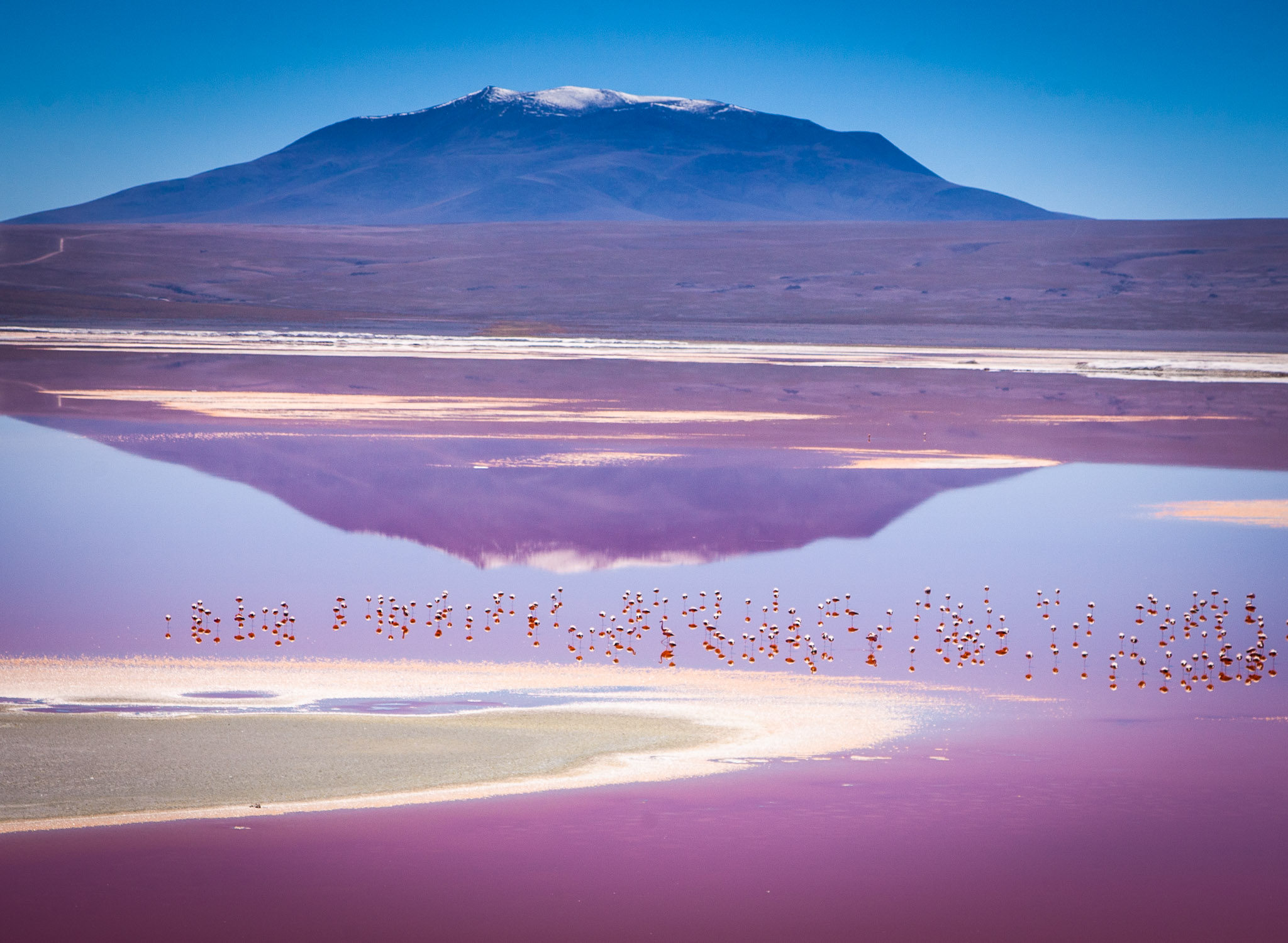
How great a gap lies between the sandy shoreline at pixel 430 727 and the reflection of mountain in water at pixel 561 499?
342 cm

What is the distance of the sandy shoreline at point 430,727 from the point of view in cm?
632

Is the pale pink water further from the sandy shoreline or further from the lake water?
the sandy shoreline

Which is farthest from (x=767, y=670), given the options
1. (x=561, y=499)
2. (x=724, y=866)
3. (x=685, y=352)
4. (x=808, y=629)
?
(x=685, y=352)

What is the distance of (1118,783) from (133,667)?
5424mm

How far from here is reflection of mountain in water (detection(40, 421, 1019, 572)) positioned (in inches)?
504

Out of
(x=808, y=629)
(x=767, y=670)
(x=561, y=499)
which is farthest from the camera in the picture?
(x=561, y=499)

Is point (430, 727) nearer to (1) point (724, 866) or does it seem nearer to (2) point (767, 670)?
(1) point (724, 866)

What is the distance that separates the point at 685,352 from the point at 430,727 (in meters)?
33.9

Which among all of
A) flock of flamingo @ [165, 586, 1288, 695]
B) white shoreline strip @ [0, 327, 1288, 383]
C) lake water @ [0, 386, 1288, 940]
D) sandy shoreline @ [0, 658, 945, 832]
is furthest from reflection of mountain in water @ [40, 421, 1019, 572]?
white shoreline strip @ [0, 327, 1288, 383]

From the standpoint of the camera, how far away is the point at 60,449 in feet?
61.8

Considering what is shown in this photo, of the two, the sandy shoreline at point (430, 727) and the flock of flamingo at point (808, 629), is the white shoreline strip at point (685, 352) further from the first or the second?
the sandy shoreline at point (430, 727)

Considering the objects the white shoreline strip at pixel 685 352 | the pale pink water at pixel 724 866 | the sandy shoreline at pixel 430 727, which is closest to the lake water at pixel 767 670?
the pale pink water at pixel 724 866

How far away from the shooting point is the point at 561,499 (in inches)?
601

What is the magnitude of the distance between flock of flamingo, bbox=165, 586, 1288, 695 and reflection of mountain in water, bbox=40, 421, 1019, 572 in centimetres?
162
